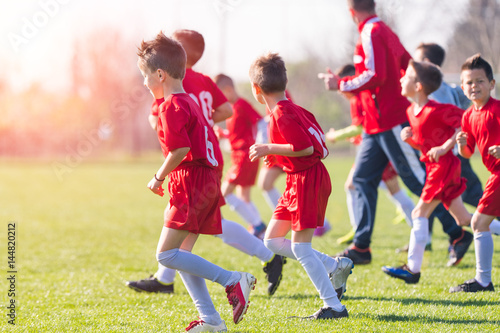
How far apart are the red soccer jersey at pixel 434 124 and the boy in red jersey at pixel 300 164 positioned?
1.21 meters

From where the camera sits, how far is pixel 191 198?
3254 millimetres

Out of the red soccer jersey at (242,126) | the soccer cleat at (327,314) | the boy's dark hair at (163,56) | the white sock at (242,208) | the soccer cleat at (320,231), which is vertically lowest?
the soccer cleat at (320,231)

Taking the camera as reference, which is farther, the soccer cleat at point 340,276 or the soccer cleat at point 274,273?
the soccer cleat at point 274,273

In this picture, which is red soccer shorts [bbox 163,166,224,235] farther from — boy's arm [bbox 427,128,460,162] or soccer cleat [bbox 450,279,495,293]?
soccer cleat [bbox 450,279,495,293]

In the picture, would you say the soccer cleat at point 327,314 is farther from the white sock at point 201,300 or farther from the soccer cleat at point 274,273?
the soccer cleat at point 274,273

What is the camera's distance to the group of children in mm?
3260

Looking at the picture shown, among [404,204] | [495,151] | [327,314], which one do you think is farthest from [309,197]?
[404,204]

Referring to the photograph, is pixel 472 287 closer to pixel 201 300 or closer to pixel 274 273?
pixel 274 273

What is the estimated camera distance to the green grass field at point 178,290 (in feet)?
11.2

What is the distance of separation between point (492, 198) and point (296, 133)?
1489mm

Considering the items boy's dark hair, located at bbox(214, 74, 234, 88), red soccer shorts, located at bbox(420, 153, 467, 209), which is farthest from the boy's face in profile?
boy's dark hair, located at bbox(214, 74, 234, 88)

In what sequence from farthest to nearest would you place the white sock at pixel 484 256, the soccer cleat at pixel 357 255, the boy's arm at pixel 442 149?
1. the soccer cleat at pixel 357 255
2. the boy's arm at pixel 442 149
3. the white sock at pixel 484 256

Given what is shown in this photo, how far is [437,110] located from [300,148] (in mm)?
1534

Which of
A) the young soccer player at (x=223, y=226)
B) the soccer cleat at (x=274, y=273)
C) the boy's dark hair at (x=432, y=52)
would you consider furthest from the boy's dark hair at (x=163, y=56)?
the boy's dark hair at (x=432, y=52)
